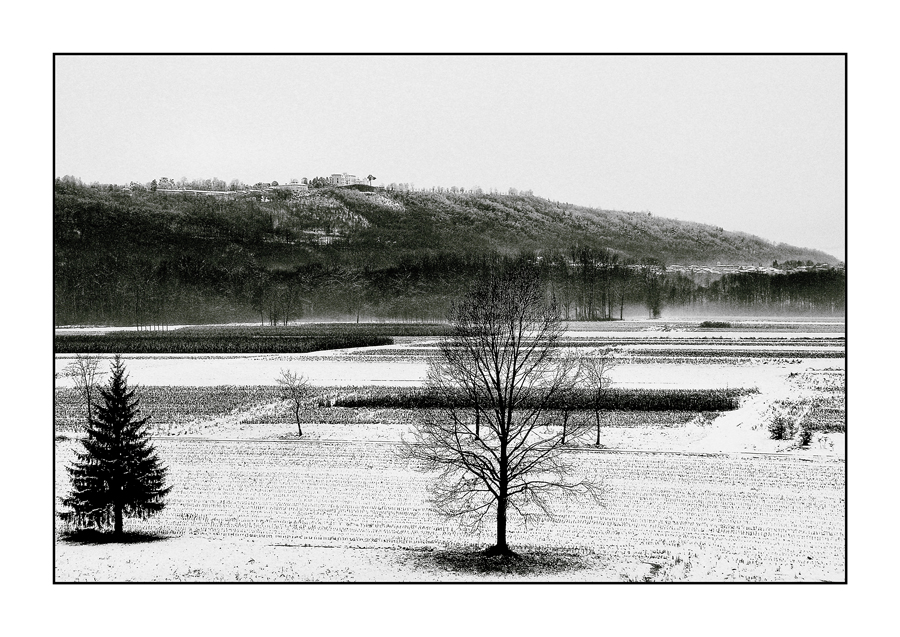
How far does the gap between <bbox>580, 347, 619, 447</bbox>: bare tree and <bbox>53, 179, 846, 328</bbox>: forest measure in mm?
22692

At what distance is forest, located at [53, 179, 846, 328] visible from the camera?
101500mm

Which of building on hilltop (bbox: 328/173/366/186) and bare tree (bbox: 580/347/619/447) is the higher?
building on hilltop (bbox: 328/173/366/186)

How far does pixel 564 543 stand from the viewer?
18.6 metres

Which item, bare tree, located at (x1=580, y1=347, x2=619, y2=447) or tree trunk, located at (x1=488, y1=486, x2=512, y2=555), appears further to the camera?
bare tree, located at (x1=580, y1=347, x2=619, y2=447)

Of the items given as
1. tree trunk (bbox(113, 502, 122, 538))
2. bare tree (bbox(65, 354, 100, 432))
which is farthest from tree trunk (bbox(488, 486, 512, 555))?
bare tree (bbox(65, 354, 100, 432))

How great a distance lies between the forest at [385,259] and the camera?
101500 mm

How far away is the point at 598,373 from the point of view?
3709 centimetres

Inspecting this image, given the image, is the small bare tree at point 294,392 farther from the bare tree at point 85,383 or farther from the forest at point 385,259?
the forest at point 385,259

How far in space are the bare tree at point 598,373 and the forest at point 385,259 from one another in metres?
22.7

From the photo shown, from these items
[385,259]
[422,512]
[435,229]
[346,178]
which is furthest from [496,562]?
Result: [435,229]

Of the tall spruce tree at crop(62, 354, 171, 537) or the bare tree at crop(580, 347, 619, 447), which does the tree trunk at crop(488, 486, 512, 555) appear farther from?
the tall spruce tree at crop(62, 354, 171, 537)

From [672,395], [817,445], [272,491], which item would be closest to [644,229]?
[672,395]

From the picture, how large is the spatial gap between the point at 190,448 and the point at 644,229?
147753 millimetres

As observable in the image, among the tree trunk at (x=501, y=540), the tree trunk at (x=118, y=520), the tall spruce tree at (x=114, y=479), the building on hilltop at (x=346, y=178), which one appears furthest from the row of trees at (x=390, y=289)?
the tree trunk at (x=501, y=540)
